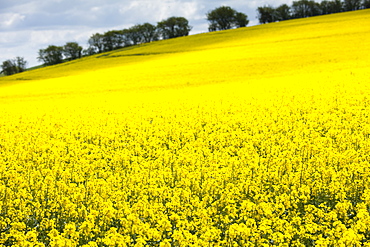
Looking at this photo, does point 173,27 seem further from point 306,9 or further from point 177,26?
point 306,9

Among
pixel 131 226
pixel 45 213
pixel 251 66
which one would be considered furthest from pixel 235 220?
pixel 251 66

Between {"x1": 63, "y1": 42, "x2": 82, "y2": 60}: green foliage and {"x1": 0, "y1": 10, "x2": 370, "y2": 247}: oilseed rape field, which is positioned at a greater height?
{"x1": 63, "y1": 42, "x2": 82, "y2": 60}: green foliage

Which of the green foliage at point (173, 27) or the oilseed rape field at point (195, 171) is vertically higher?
the green foliage at point (173, 27)

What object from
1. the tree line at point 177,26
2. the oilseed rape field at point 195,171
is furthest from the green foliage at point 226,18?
the oilseed rape field at point 195,171

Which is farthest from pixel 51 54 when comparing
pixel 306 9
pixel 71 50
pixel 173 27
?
pixel 306 9

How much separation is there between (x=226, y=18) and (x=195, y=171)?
4387 inches

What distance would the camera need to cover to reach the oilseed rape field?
641 cm

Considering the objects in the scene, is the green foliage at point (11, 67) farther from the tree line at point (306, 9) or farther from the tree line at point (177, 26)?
the tree line at point (306, 9)

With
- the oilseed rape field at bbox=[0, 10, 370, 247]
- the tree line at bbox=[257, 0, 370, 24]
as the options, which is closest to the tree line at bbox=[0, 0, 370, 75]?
the tree line at bbox=[257, 0, 370, 24]

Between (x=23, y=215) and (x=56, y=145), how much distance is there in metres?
5.15

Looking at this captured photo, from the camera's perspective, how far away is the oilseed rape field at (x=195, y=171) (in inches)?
253

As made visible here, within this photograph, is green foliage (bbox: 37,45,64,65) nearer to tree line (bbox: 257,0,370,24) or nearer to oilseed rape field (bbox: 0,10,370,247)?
tree line (bbox: 257,0,370,24)

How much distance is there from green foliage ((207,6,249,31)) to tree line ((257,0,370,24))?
686 centimetres

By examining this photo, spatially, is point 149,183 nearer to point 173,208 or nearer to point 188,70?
point 173,208
